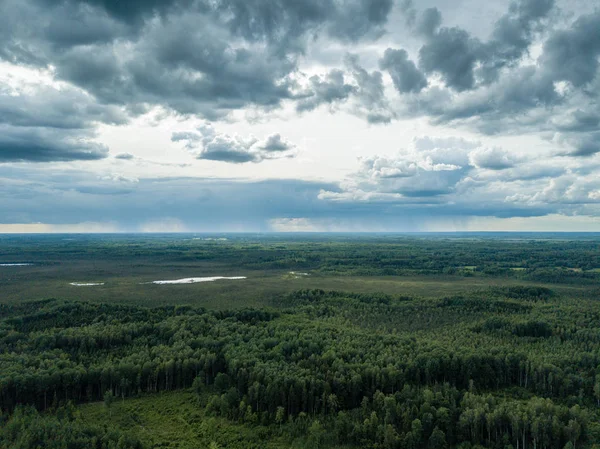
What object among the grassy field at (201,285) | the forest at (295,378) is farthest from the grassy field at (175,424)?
the grassy field at (201,285)

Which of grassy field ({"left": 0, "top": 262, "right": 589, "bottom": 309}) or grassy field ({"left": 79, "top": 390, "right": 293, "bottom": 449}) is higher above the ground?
grassy field ({"left": 0, "top": 262, "right": 589, "bottom": 309})

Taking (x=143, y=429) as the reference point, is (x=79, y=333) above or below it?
above

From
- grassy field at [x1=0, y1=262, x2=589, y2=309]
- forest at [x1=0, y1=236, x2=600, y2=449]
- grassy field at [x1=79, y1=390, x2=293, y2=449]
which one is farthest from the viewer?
grassy field at [x1=0, y1=262, x2=589, y2=309]

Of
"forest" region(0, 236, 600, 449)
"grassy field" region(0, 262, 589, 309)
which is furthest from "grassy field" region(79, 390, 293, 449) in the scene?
"grassy field" region(0, 262, 589, 309)

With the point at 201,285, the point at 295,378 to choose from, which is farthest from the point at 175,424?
the point at 201,285

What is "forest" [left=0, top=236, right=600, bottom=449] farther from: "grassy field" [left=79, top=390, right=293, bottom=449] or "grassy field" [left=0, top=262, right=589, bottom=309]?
"grassy field" [left=0, top=262, right=589, bottom=309]

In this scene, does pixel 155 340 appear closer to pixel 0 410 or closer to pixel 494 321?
pixel 0 410

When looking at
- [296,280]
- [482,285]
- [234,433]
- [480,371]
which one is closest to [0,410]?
[234,433]

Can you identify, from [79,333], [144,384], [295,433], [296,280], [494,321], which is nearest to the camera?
[295,433]

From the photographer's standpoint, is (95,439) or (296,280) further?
(296,280)

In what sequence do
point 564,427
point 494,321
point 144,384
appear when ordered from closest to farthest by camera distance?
point 564,427, point 144,384, point 494,321
